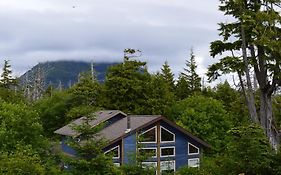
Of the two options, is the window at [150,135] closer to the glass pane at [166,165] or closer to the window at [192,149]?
the glass pane at [166,165]

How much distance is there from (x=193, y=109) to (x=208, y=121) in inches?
67.9

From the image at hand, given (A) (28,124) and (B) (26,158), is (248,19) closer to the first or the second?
(B) (26,158)

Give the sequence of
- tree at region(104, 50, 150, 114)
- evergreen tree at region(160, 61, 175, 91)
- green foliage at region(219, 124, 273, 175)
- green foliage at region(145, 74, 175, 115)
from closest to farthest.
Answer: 1. green foliage at region(219, 124, 273, 175)
2. green foliage at region(145, 74, 175, 115)
3. tree at region(104, 50, 150, 114)
4. evergreen tree at region(160, 61, 175, 91)

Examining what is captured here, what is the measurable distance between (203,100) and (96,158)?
26039 millimetres

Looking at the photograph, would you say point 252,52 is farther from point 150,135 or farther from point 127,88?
point 127,88

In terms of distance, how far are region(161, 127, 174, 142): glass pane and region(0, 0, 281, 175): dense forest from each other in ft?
12.2

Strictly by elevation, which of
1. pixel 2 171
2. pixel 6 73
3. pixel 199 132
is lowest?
pixel 2 171

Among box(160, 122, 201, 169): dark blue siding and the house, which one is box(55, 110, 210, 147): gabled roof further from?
box(160, 122, 201, 169): dark blue siding

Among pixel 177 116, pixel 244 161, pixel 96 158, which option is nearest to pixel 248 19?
pixel 244 161

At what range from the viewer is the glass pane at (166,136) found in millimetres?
36919

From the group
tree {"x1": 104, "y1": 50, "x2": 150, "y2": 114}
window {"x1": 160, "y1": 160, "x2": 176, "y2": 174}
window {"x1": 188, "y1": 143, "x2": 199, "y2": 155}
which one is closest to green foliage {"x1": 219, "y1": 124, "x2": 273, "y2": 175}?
window {"x1": 160, "y1": 160, "x2": 176, "y2": 174}

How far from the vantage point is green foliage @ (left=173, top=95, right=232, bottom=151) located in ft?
139

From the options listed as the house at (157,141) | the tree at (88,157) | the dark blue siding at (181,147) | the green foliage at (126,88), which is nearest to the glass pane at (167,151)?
the house at (157,141)

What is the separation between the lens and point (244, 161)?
17.0 meters
